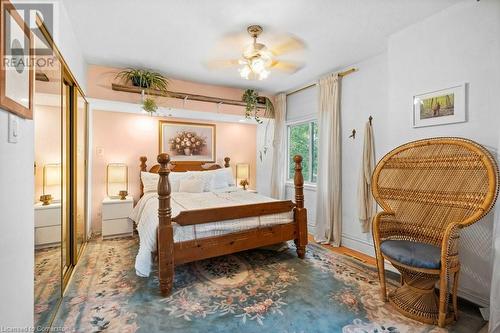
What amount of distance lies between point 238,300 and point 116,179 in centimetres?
275

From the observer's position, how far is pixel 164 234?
212cm

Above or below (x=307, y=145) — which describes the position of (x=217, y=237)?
below

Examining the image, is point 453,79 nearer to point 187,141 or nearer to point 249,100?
point 249,100

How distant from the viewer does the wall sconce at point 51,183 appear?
1.64m

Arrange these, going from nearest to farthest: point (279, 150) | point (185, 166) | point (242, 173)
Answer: point (185, 166)
point (279, 150)
point (242, 173)

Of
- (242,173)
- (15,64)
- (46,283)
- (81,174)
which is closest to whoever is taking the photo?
(15,64)

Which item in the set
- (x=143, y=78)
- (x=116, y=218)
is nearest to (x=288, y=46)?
(x=143, y=78)

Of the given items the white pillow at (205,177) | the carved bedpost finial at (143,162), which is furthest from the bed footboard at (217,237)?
the carved bedpost finial at (143,162)

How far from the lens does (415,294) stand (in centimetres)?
190

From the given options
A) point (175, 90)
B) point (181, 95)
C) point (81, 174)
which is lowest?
point (81, 174)

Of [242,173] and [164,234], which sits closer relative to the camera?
[164,234]

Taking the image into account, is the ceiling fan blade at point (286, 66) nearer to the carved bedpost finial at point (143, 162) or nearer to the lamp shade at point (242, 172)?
the lamp shade at point (242, 172)

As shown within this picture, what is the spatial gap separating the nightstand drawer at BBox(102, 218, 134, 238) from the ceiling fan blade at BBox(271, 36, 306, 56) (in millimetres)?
3113

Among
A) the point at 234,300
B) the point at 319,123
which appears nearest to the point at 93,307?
the point at 234,300
